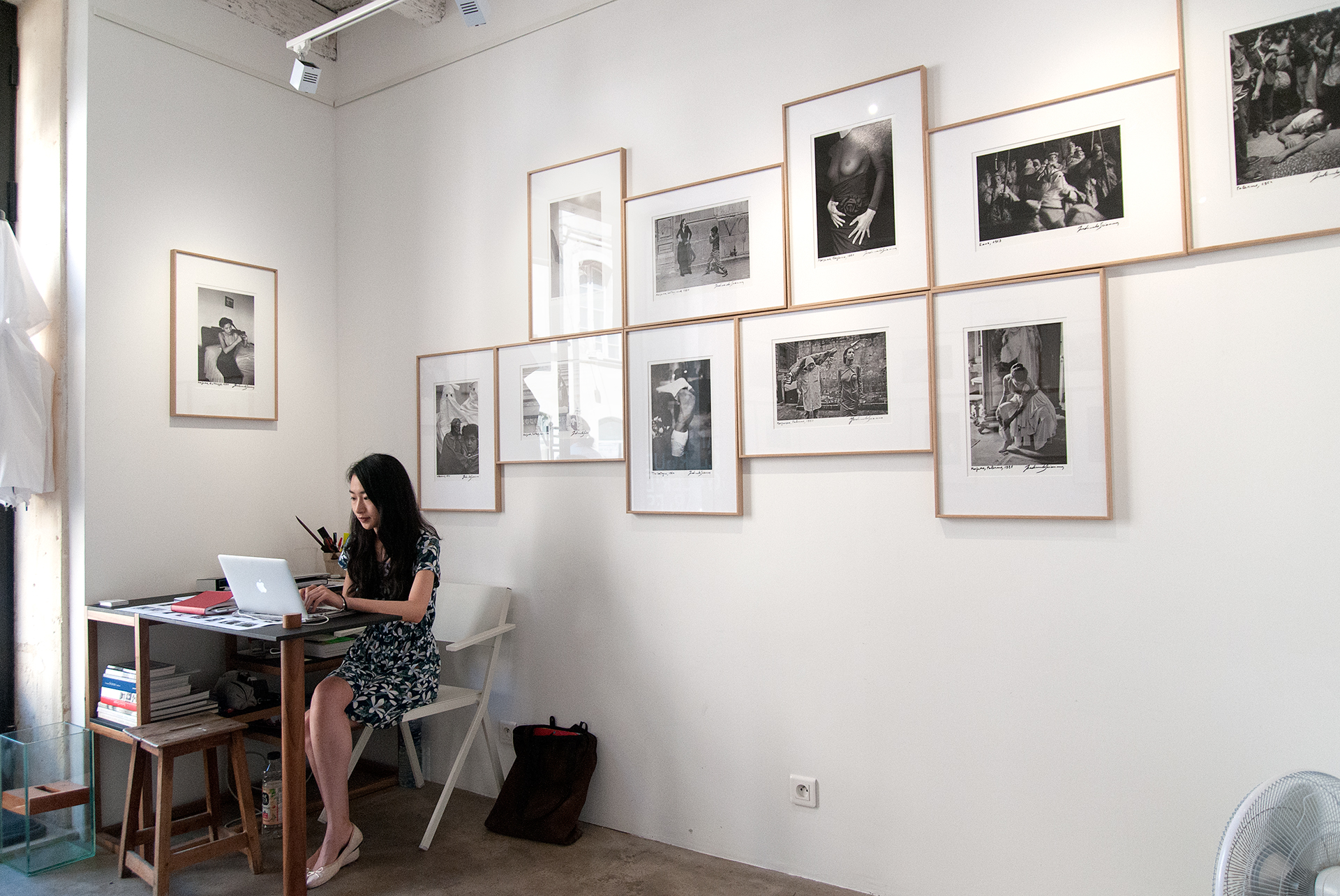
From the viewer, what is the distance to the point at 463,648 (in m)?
3.46

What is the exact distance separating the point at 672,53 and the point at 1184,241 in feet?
6.05

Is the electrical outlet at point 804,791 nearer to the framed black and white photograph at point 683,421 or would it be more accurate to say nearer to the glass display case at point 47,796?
the framed black and white photograph at point 683,421

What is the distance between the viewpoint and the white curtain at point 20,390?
123 inches

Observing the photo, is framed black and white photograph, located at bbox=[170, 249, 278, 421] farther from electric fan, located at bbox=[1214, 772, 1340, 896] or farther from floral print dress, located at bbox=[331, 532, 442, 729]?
electric fan, located at bbox=[1214, 772, 1340, 896]

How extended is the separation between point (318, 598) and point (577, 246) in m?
1.61

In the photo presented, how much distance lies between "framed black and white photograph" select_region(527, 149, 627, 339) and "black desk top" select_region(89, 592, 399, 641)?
1.30 metres

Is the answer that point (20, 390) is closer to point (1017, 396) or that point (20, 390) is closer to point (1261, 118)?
point (1017, 396)

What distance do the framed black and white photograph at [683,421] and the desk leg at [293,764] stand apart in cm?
123

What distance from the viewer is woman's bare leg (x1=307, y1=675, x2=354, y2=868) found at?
2824 millimetres

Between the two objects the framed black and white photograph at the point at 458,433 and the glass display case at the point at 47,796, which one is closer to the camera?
the glass display case at the point at 47,796

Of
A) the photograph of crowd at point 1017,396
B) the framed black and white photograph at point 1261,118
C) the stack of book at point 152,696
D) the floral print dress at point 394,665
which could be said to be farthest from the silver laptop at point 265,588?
the framed black and white photograph at point 1261,118

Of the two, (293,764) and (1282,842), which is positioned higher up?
(1282,842)

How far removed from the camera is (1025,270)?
2.38 m

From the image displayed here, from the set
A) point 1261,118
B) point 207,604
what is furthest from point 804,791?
point 1261,118
